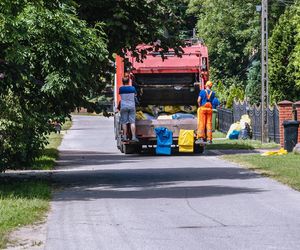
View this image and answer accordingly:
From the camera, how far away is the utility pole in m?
34.2

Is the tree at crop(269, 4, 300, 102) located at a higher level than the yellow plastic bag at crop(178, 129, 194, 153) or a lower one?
higher

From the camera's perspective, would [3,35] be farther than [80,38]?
No

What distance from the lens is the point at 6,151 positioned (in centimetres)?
1836

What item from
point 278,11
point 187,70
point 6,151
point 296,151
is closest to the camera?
point 6,151

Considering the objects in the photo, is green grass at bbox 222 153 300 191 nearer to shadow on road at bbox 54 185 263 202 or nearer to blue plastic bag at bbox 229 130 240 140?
shadow on road at bbox 54 185 263 202

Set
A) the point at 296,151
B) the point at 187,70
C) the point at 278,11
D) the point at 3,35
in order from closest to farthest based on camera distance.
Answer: the point at 3,35 → the point at 296,151 → the point at 187,70 → the point at 278,11

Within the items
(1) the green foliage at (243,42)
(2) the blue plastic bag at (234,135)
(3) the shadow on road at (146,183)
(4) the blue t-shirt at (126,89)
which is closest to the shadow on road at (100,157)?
(4) the blue t-shirt at (126,89)

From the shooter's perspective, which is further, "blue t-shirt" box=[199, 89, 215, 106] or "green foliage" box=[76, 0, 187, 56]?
"blue t-shirt" box=[199, 89, 215, 106]

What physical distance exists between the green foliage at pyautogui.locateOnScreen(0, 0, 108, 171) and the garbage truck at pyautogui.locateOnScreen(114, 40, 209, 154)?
30.6ft

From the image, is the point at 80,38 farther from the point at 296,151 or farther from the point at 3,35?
the point at 296,151

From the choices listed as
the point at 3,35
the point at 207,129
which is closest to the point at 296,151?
the point at 207,129

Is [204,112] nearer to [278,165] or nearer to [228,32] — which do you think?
[278,165]

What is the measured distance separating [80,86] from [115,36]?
2.29 metres

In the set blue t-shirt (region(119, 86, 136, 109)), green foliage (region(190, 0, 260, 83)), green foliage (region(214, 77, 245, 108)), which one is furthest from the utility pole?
green foliage (region(190, 0, 260, 83))
